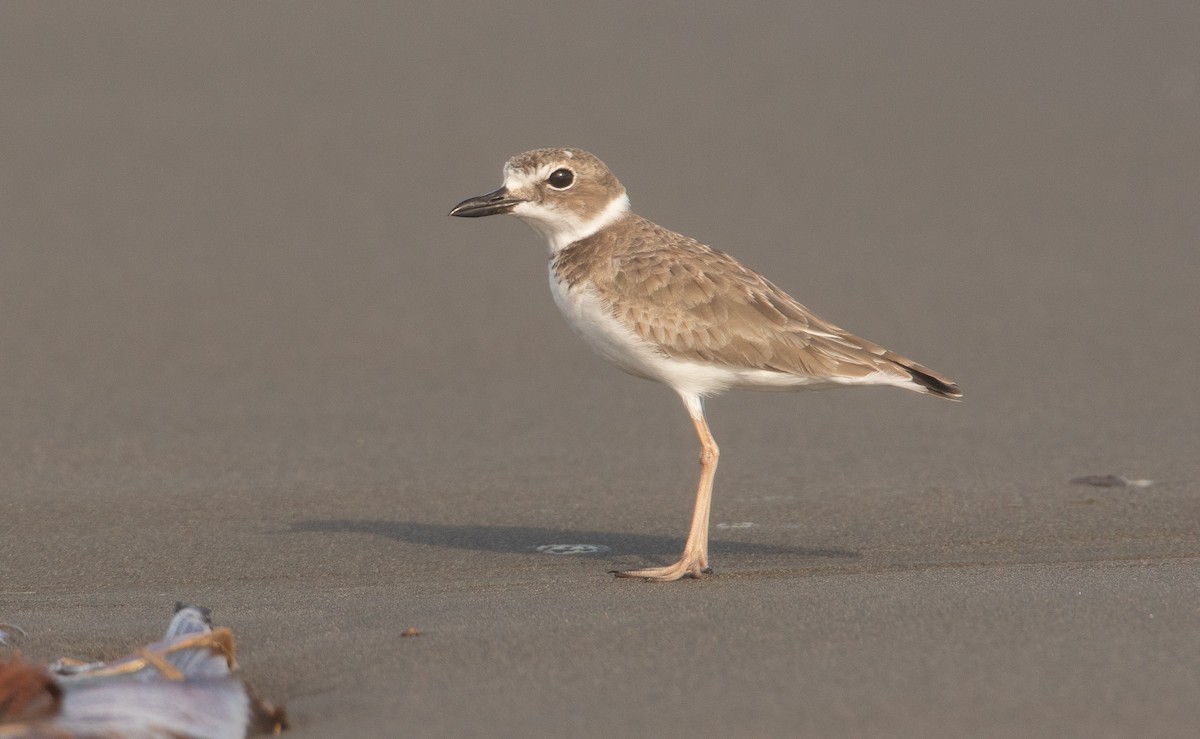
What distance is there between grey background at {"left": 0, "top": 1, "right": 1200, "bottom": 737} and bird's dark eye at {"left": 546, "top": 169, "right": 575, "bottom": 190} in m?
1.31

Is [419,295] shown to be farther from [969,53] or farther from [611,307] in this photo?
[969,53]

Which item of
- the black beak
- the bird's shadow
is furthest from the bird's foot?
the black beak

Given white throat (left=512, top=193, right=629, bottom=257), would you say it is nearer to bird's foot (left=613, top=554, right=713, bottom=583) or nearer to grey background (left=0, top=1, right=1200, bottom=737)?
grey background (left=0, top=1, right=1200, bottom=737)

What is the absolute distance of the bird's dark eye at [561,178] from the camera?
6348 mm

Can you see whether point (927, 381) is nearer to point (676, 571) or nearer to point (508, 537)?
point (676, 571)

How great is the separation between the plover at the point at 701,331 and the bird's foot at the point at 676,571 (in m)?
0.01

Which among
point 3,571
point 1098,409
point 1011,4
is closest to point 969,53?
point 1011,4

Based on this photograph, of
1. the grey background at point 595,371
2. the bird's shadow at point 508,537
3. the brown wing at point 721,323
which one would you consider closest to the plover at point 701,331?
the brown wing at point 721,323

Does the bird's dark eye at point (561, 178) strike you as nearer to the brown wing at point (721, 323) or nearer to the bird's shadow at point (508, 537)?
the brown wing at point (721, 323)

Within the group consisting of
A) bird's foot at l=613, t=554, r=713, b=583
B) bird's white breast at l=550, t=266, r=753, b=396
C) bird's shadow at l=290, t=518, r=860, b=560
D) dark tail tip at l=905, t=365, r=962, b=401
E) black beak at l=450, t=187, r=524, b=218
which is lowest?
bird's foot at l=613, t=554, r=713, b=583

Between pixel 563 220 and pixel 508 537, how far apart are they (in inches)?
48.8

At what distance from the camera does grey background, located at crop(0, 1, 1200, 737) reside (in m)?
4.21

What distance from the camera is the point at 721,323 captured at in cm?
598

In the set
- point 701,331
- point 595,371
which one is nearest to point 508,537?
point 701,331
